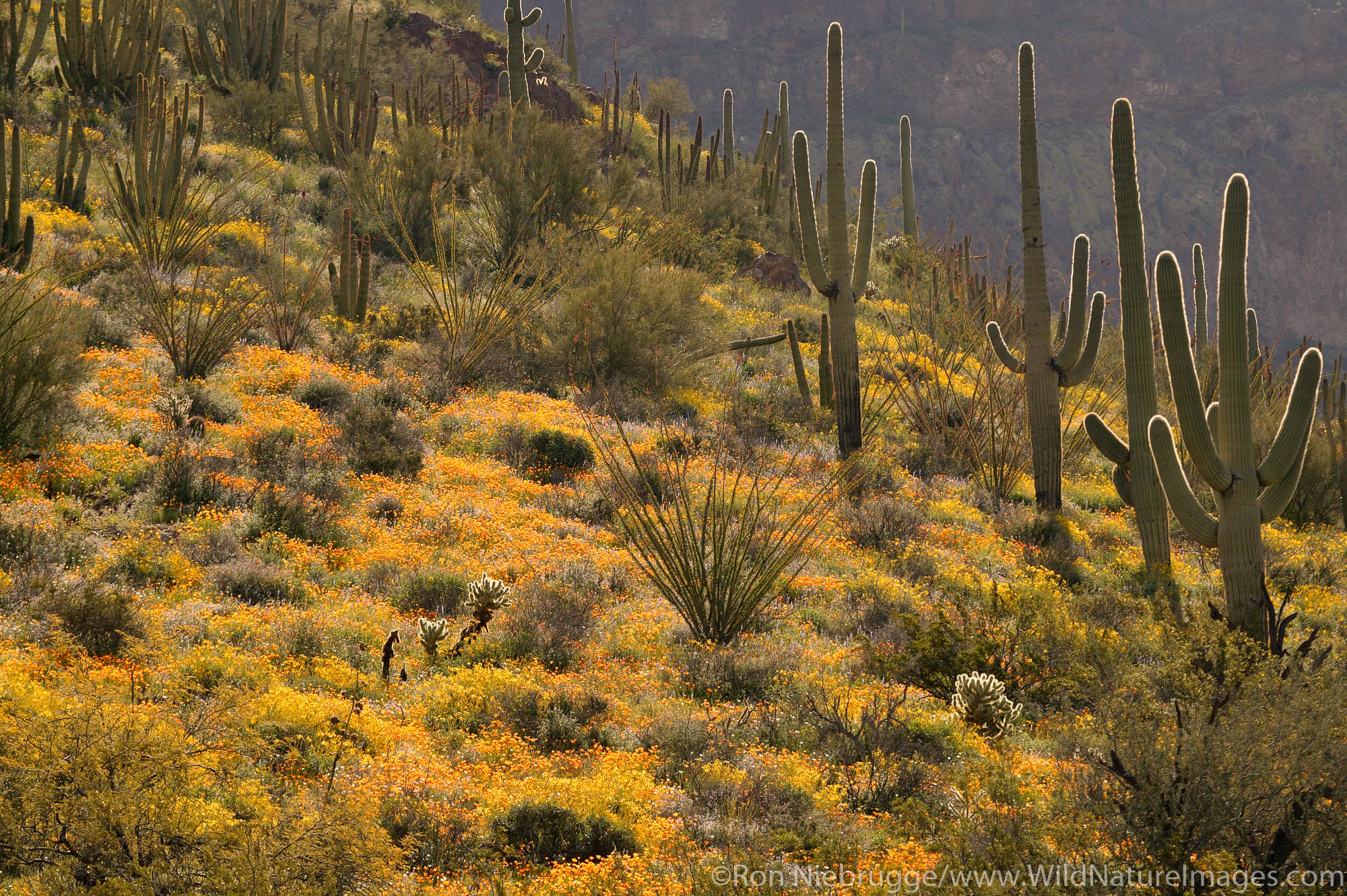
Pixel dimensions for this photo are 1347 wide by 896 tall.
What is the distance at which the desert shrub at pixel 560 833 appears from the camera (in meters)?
5.08

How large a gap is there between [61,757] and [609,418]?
9.40 meters

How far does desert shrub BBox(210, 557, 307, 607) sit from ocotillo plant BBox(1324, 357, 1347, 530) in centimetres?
1213

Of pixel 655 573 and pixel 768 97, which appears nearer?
pixel 655 573

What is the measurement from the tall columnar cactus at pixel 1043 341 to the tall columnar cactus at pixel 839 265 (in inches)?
81.4

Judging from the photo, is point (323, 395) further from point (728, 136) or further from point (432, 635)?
point (728, 136)

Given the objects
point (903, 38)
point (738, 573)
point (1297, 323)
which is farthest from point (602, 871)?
point (903, 38)

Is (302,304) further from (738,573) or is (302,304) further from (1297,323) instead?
(1297,323)

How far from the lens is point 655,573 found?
841 centimetres

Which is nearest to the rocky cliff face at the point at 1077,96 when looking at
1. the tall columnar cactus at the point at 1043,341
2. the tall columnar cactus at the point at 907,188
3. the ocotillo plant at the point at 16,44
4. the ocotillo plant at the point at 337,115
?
the tall columnar cactus at the point at 907,188

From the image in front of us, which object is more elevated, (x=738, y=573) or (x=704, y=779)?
(x=738, y=573)

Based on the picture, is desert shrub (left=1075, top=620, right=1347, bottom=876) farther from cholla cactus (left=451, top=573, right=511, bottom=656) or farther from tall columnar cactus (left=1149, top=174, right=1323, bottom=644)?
cholla cactus (left=451, top=573, right=511, bottom=656)

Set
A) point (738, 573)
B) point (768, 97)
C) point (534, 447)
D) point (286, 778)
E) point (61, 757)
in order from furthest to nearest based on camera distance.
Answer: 1. point (768, 97)
2. point (534, 447)
3. point (738, 573)
4. point (286, 778)
5. point (61, 757)

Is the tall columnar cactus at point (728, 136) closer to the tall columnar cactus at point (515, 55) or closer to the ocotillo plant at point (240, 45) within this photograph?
the tall columnar cactus at point (515, 55)

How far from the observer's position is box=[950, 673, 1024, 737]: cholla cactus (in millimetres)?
6941
